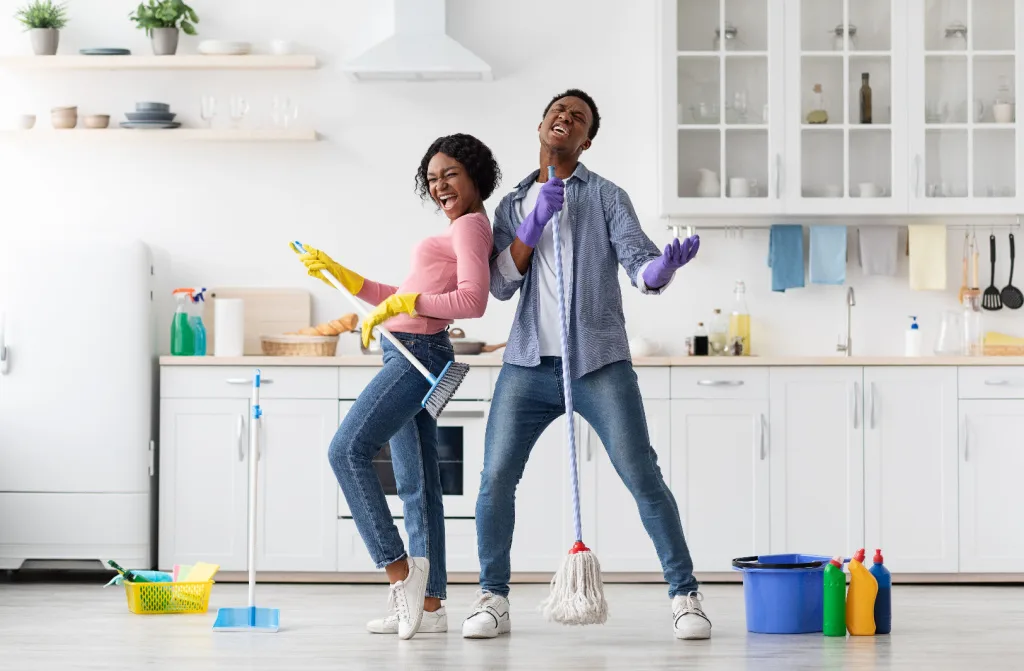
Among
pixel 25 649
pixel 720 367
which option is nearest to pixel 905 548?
pixel 720 367

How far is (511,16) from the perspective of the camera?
4.93 m

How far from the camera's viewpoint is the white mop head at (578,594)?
287 cm

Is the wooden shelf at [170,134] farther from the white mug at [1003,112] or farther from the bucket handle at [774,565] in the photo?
the white mug at [1003,112]

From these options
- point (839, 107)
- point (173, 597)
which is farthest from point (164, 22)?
point (839, 107)

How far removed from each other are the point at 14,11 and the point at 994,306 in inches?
163

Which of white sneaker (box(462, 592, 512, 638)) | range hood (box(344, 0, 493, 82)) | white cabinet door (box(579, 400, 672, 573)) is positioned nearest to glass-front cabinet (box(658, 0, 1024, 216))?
range hood (box(344, 0, 493, 82))

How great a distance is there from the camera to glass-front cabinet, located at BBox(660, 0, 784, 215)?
15.3 feet

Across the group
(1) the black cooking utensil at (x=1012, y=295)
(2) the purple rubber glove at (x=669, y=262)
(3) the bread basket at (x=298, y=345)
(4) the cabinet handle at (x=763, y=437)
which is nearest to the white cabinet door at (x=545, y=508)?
(4) the cabinet handle at (x=763, y=437)

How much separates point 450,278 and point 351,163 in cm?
202

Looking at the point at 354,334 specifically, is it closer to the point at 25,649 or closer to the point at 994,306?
the point at 25,649

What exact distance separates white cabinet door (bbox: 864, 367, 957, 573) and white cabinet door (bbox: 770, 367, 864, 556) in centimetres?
5

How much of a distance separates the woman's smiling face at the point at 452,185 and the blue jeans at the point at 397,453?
0.33 metres

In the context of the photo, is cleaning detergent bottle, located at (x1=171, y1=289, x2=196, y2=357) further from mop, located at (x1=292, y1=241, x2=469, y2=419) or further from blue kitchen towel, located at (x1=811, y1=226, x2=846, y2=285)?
blue kitchen towel, located at (x1=811, y1=226, x2=846, y2=285)

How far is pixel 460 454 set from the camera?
4422 mm
